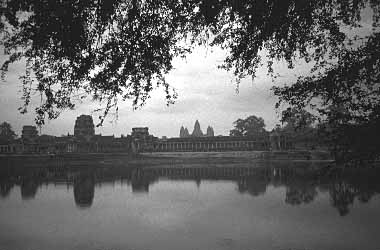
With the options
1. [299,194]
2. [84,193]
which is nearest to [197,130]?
[84,193]

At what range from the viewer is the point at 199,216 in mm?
15242

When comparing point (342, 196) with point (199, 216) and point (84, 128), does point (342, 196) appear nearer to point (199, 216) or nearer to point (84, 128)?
point (199, 216)

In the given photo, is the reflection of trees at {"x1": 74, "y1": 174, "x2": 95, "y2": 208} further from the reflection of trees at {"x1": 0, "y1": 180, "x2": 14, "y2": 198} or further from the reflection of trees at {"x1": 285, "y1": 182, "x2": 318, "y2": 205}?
the reflection of trees at {"x1": 285, "y1": 182, "x2": 318, "y2": 205}

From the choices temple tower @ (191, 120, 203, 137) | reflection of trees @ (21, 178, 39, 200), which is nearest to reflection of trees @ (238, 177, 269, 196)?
reflection of trees @ (21, 178, 39, 200)

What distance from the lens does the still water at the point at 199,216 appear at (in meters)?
11.1

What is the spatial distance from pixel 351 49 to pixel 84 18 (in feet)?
15.1

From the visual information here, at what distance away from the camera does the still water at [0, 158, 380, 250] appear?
11125 mm

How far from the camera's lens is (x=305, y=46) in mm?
5254

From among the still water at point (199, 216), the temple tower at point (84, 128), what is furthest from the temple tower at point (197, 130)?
the still water at point (199, 216)

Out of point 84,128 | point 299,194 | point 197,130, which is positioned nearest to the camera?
point 299,194

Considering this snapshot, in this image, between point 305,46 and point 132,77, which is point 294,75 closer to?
point 305,46

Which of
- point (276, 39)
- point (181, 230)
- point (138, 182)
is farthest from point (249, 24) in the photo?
point (138, 182)

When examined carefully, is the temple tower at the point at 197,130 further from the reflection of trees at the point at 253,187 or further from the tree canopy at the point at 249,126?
the reflection of trees at the point at 253,187

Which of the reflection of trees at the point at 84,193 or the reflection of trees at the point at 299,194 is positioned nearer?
the reflection of trees at the point at 299,194
